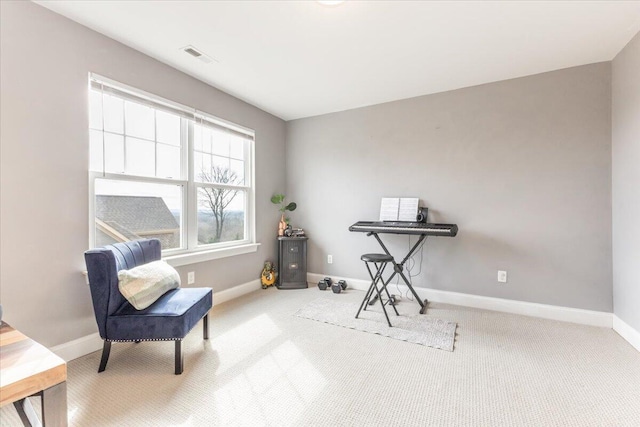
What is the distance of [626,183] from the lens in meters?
2.37

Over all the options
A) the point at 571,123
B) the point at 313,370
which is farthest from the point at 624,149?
the point at 313,370

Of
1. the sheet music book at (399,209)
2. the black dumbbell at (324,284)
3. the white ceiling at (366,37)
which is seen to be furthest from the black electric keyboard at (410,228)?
the white ceiling at (366,37)

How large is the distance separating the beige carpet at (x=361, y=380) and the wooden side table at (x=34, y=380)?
0.54 metres

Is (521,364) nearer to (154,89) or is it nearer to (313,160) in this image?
(313,160)

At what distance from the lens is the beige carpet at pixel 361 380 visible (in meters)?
1.51

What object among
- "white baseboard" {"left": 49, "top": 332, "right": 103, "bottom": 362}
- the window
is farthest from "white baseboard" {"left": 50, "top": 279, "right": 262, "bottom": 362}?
the window

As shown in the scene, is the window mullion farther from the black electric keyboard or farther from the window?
the black electric keyboard

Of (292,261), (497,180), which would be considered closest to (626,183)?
(497,180)

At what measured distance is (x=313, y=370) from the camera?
1.94 m

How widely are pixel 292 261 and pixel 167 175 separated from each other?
6.36 ft

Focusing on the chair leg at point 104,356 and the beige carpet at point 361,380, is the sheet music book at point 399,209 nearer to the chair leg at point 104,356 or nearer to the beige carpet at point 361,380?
the beige carpet at point 361,380

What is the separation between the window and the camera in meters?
2.31

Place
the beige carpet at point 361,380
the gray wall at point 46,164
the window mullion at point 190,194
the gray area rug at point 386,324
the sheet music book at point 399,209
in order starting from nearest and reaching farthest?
the beige carpet at point 361,380, the gray wall at point 46,164, the gray area rug at point 386,324, the window mullion at point 190,194, the sheet music book at point 399,209

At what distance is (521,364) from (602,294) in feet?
4.72
